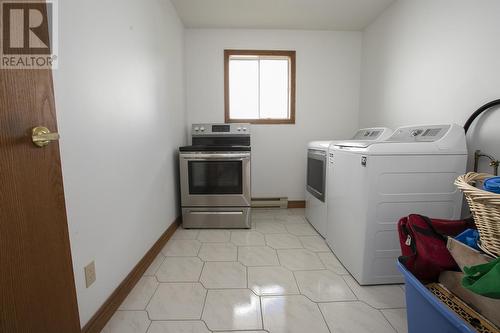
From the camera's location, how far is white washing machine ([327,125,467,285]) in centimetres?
138

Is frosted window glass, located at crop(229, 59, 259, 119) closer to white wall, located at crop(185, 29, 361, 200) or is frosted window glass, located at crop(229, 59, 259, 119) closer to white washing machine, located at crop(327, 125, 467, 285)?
white wall, located at crop(185, 29, 361, 200)

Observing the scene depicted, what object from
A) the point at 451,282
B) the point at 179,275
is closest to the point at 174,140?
the point at 179,275

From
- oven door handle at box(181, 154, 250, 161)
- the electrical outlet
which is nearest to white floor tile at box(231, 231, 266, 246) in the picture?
oven door handle at box(181, 154, 250, 161)

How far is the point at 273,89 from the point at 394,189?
205 cm

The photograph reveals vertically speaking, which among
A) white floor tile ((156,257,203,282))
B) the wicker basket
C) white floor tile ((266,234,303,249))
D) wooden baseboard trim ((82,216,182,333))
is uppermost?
the wicker basket

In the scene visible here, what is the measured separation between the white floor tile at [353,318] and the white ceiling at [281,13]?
8.40 feet

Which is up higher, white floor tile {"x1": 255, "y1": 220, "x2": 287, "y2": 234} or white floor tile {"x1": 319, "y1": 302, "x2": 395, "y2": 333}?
white floor tile {"x1": 319, "y1": 302, "x2": 395, "y2": 333}

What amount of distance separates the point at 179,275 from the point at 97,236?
0.67 m

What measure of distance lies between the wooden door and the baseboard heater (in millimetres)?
2315

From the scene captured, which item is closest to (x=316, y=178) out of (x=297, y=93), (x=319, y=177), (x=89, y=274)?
(x=319, y=177)

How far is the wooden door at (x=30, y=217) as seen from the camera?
0.60m

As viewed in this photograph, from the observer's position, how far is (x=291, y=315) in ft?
4.06

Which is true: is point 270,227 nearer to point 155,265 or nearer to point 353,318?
point 155,265

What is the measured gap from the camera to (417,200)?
1.42 m
